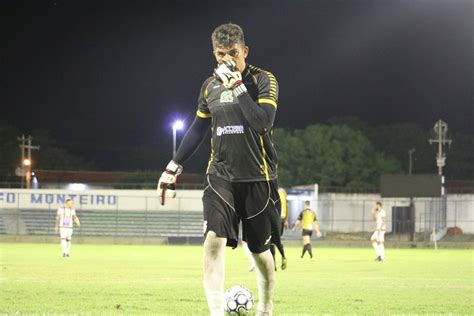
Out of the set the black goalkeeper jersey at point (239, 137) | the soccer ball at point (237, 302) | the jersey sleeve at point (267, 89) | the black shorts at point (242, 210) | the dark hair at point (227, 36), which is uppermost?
the dark hair at point (227, 36)

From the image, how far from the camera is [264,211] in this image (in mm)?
7785

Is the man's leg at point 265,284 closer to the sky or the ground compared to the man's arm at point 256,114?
closer to the ground

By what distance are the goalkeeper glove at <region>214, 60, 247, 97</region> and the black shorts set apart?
90cm

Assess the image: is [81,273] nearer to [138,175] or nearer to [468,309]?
[468,309]

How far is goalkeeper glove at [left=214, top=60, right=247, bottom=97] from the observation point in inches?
283

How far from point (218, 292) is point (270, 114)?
Answer: 5.27 ft

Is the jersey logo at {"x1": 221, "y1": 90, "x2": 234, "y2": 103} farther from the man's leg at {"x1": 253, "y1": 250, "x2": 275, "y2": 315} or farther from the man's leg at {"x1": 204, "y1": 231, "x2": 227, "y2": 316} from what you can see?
the man's leg at {"x1": 253, "y1": 250, "x2": 275, "y2": 315}

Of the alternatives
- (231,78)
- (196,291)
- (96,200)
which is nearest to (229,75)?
(231,78)

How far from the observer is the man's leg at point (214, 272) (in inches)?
289

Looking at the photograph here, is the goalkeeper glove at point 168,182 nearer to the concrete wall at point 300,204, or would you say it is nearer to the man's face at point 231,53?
the man's face at point 231,53

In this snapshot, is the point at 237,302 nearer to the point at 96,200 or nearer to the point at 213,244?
the point at 213,244

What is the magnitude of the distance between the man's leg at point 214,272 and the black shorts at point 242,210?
0.27 feet

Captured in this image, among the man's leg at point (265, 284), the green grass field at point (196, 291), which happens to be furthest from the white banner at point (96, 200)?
the man's leg at point (265, 284)

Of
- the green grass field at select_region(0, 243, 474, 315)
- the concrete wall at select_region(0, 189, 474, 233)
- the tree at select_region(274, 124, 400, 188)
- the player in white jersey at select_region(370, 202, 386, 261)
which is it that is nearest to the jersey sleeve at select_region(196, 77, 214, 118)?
the green grass field at select_region(0, 243, 474, 315)
